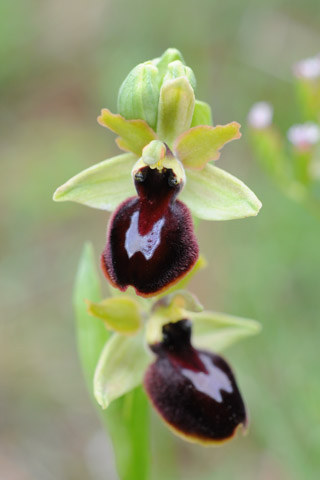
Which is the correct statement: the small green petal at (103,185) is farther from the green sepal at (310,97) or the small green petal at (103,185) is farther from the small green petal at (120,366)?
the green sepal at (310,97)

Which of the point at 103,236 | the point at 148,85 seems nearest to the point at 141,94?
the point at 148,85

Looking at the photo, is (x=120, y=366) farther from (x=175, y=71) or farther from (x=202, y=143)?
(x=175, y=71)

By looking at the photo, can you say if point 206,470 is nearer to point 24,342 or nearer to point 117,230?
point 24,342

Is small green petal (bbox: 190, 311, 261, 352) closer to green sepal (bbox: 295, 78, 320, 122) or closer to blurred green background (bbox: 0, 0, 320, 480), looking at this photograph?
blurred green background (bbox: 0, 0, 320, 480)

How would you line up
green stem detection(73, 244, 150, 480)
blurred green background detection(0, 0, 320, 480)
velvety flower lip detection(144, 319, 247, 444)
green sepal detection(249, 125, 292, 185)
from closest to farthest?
velvety flower lip detection(144, 319, 247, 444)
green stem detection(73, 244, 150, 480)
green sepal detection(249, 125, 292, 185)
blurred green background detection(0, 0, 320, 480)

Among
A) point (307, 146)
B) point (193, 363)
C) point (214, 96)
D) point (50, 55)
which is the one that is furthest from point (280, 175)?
point (50, 55)

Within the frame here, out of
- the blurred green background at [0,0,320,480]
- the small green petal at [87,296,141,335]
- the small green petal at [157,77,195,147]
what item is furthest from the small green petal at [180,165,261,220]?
the blurred green background at [0,0,320,480]
